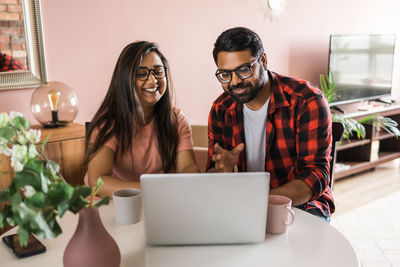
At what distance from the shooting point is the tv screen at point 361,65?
3.65 m

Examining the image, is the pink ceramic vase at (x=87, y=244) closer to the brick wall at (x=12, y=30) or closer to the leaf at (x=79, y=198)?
the leaf at (x=79, y=198)

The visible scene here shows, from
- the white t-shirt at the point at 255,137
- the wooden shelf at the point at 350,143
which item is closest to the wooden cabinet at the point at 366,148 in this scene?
the wooden shelf at the point at 350,143

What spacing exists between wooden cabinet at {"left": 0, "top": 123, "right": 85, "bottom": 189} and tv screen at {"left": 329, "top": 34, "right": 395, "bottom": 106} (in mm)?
2426

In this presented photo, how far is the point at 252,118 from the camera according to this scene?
163cm

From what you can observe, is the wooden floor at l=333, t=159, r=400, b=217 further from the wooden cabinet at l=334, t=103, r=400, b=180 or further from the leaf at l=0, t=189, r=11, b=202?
the leaf at l=0, t=189, r=11, b=202

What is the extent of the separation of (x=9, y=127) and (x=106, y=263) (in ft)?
1.09

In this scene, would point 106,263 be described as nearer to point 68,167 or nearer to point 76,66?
point 68,167

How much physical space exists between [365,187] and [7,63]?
296 cm

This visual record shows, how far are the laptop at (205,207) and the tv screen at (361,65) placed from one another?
2.95m

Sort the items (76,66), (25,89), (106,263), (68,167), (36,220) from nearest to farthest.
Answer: (36,220) < (106,263) < (68,167) < (25,89) < (76,66)

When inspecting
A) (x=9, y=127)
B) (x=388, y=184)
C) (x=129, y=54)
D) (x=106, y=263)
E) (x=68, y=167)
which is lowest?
(x=388, y=184)

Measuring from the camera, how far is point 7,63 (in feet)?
6.99

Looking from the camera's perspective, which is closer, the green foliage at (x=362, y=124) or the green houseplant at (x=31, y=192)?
the green houseplant at (x=31, y=192)

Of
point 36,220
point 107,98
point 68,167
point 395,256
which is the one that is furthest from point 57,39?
point 395,256
